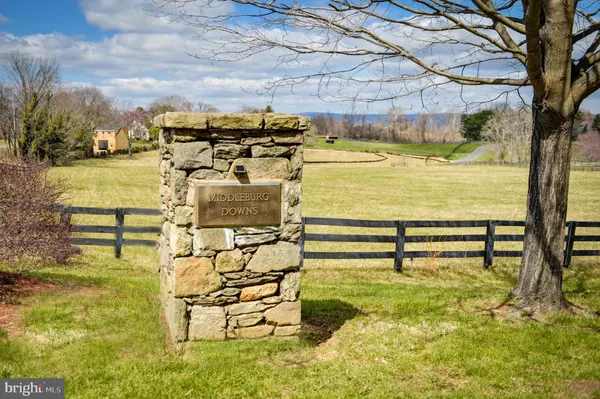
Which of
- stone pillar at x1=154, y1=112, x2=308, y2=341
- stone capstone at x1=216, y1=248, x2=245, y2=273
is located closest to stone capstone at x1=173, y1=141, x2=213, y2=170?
stone pillar at x1=154, y1=112, x2=308, y2=341

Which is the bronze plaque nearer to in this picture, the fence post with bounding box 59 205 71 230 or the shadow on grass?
the shadow on grass

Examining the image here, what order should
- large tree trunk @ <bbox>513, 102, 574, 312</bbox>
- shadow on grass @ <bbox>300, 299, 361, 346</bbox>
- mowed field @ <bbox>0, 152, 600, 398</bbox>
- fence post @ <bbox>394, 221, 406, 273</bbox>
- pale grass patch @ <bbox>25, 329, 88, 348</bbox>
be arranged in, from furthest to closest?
fence post @ <bbox>394, 221, 406, 273</bbox> → large tree trunk @ <bbox>513, 102, 574, 312</bbox> → shadow on grass @ <bbox>300, 299, 361, 346</bbox> → pale grass patch @ <bbox>25, 329, 88, 348</bbox> → mowed field @ <bbox>0, 152, 600, 398</bbox>

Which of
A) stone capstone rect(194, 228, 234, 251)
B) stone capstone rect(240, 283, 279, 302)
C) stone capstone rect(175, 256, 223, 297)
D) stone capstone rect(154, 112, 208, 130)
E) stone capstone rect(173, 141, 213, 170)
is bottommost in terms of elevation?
stone capstone rect(240, 283, 279, 302)

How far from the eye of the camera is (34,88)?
4866 cm

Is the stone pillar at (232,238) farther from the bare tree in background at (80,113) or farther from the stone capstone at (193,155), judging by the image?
the bare tree in background at (80,113)

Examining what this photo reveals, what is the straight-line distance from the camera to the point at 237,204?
18.0ft

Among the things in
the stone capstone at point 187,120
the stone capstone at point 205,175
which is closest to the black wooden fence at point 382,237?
the stone capstone at point 205,175

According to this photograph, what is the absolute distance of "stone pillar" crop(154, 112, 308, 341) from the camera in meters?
5.38

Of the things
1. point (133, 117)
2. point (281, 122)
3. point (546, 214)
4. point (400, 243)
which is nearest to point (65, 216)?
point (281, 122)

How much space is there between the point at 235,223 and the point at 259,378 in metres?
1.64

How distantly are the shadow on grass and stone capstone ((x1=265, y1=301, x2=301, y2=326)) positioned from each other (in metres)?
0.30

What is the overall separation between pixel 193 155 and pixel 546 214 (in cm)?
502

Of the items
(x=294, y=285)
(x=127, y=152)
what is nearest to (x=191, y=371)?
(x=294, y=285)

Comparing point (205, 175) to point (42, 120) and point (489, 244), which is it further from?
point (42, 120)
